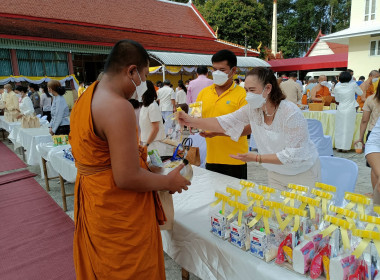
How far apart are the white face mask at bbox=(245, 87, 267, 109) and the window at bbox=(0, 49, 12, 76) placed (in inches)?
517

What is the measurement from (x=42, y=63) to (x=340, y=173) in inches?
538

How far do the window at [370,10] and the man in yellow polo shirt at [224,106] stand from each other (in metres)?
17.0

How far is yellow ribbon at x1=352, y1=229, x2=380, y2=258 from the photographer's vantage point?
93cm

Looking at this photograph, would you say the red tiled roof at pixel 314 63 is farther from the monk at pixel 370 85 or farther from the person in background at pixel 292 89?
the person in background at pixel 292 89

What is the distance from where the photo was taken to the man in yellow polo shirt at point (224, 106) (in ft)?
7.76

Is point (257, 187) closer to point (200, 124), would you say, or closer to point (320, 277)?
point (320, 277)

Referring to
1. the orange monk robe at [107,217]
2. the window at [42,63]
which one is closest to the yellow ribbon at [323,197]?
the orange monk robe at [107,217]

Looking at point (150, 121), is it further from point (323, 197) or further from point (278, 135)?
point (323, 197)

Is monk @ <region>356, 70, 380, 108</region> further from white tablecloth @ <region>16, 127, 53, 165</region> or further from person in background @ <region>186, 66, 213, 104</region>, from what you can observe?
white tablecloth @ <region>16, 127, 53, 165</region>

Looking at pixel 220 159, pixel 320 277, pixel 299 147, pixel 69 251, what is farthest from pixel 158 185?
pixel 69 251

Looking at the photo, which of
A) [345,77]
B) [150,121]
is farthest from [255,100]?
[345,77]

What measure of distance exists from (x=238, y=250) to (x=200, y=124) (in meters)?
1.15

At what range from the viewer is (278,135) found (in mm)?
1707

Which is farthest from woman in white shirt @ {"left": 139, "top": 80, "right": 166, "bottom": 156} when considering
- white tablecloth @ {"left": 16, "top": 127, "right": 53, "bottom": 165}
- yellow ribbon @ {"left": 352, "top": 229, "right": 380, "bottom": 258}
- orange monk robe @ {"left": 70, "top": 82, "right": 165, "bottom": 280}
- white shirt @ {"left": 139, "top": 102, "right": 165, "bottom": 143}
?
white tablecloth @ {"left": 16, "top": 127, "right": 53, "bottom": 165}
